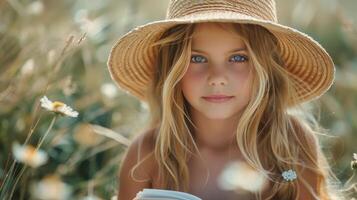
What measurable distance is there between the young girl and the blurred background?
0.71ft

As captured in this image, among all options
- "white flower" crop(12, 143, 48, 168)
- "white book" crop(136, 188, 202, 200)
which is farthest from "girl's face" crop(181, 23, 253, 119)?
"white flower" crop(12, 143, 48, 168)

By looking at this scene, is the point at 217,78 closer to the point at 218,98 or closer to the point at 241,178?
the point at 218,98

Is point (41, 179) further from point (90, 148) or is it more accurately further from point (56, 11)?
point (56, 11)

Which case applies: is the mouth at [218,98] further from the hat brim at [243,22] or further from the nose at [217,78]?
the hat brim at [243,22]

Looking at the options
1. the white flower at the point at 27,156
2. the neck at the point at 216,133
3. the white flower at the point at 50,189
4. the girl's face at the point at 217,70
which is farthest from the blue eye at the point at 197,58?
the white flower at the point at 50,189

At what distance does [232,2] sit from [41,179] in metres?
1.00

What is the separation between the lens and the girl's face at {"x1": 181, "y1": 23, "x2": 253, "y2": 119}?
245cm

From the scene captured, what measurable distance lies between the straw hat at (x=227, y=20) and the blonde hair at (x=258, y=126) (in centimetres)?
3

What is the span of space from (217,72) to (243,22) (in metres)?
0.17

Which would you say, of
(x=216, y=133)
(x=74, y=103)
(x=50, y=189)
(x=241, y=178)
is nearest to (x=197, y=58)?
(x=216, y=133)

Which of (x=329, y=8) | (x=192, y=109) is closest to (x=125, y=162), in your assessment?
(x=192, y=109)

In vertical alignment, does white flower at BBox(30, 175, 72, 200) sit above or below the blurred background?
below

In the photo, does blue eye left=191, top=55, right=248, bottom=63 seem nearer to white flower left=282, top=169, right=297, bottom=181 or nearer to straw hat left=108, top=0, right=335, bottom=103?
straw hat left=108, top=0, right=335, bottom=103

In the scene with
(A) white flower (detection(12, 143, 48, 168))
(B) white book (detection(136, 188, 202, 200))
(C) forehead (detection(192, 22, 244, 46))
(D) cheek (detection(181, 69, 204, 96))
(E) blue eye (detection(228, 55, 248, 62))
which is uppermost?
(C) forehead (detection(192, 22, 244, 46))
